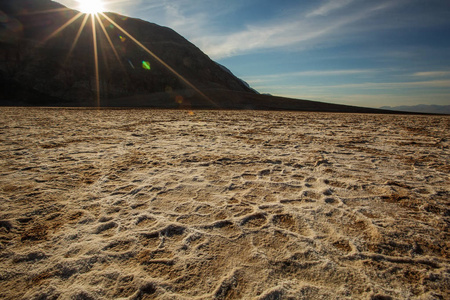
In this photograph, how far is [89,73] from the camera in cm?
3097

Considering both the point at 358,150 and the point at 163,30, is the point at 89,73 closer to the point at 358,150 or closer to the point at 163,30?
the point at 163,30

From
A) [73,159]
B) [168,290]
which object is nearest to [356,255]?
[168,290]

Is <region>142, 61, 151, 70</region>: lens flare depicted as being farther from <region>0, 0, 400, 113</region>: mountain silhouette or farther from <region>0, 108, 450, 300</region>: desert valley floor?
<region>0, 108, 450, 300</region>: desert valley floor

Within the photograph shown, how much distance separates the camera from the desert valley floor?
4.36 ft

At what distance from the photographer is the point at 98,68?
3219 centimetres

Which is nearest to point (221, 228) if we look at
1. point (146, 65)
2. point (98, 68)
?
point (98, 68)

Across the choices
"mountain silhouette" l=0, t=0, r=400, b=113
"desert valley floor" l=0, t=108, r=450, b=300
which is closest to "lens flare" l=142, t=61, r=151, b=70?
"mountain silhouette" l=0, t=0, r=400, b=113

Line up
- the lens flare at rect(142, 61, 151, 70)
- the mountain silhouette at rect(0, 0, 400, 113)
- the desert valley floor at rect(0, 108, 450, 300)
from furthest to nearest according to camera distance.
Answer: the lens flare at rect(142, 61, 151, 70)
the mountain silhouette at rect(0, 0, 400, 113)
the desert valley floor at rect(0, 108, 450, 300)


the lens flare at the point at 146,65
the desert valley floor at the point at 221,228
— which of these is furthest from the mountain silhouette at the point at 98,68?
the desert valley floor at the point at 221,228

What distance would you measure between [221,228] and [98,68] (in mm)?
37459

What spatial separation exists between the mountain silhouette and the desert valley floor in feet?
57.5

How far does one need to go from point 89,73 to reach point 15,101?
29.5 feet

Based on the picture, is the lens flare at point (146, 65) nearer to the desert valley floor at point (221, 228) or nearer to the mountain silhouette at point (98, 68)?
the mountain silhouette at point (98, 68)

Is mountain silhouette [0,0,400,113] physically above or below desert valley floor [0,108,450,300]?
above
